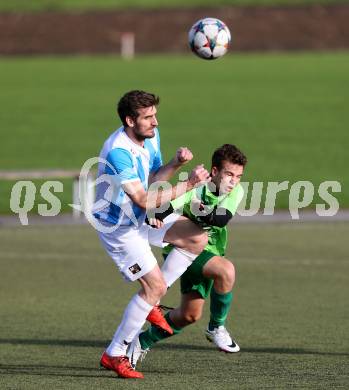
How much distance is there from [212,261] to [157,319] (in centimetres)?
69

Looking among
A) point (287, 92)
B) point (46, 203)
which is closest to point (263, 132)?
point (287, 92)

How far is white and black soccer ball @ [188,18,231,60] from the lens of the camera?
10914mm

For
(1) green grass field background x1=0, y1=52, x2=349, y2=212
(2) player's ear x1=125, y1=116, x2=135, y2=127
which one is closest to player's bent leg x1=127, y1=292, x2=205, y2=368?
(2) player's ear x1=125, y1=116, x2=135, y2=127

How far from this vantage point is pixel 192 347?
10.8 meters

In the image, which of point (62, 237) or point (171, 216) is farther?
point (62, 237)

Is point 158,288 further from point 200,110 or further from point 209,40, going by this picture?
point 200,110

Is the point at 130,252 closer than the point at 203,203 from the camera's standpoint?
Yes

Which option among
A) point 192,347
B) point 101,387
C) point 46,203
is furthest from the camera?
point 46,203

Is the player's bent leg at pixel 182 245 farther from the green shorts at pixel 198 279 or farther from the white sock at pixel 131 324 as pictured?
the white sock at pixel 131 324

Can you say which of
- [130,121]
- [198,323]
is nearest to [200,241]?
[130,121]

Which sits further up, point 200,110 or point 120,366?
point 200,110

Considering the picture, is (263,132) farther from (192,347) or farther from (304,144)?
(192,347)

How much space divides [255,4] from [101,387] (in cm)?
6002

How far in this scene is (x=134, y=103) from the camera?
29.3 feet
